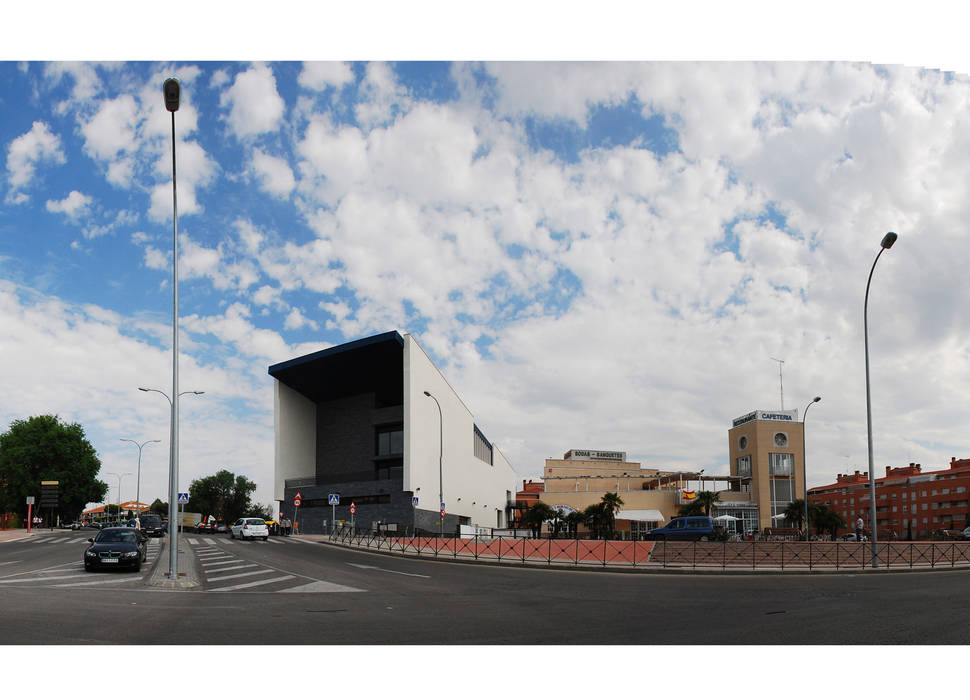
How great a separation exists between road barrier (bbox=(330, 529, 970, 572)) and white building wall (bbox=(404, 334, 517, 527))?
2412 cm

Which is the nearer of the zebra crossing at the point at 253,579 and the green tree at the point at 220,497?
the zebra crossing at the point at 253,579

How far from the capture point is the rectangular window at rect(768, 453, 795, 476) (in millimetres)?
81812

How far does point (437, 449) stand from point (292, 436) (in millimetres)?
15673

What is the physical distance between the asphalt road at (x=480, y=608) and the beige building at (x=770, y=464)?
6080cm

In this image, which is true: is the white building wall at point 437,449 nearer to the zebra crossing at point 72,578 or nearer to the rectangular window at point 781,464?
the zebra crossing at point 72,578

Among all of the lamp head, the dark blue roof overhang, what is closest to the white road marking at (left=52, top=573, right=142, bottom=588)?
the lamp head

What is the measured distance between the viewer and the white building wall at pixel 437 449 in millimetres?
54250

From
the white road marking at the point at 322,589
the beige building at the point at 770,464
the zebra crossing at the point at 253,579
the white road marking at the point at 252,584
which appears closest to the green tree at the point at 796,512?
the beige building at the point at 770,464

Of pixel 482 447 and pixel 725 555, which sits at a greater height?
pixel 482 447

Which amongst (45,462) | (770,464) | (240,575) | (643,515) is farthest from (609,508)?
(45,462)

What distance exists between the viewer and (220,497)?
390 feet

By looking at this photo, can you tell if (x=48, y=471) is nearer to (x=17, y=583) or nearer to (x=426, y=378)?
(x=426, y=378)

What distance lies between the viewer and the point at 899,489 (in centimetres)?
10381

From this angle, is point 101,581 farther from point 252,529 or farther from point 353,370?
point 353,370
